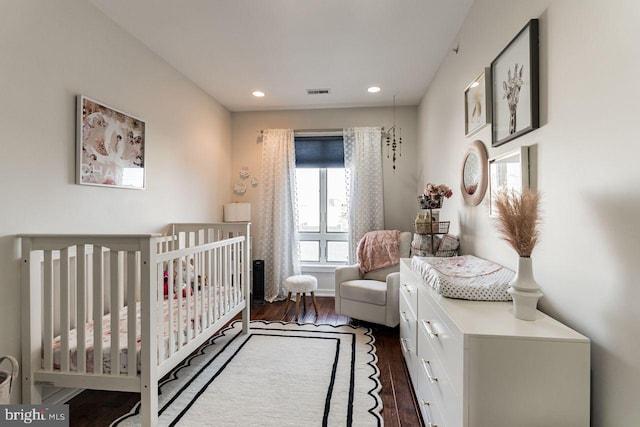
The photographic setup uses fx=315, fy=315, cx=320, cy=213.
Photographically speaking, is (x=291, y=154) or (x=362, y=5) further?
(x=291, y=154)

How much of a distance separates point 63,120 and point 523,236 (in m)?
2.51

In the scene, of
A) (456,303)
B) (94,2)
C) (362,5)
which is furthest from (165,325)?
(362,5)

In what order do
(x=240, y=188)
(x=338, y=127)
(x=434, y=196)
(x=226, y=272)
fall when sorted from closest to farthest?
(x=434, y=196) → (x=226, y=272) → (x=338, y=127) → (x=240, y=188)

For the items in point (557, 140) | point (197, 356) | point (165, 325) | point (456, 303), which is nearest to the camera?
point (557, 140)

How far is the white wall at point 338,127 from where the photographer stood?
4168mm

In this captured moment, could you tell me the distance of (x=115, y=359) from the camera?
1.63 meters

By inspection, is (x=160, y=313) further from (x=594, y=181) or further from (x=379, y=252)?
(x=379, y=252)

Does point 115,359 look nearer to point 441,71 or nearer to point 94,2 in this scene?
point 94,2

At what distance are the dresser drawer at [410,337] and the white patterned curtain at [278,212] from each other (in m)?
2.09

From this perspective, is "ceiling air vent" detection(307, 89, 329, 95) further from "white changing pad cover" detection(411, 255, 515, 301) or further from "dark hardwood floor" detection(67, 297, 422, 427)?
"dark hardwood floor" detection(67, 297, 422, 427)

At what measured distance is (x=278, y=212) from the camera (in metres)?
4.19

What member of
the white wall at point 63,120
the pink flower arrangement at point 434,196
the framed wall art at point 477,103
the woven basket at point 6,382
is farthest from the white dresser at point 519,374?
the white wall at point 63,120

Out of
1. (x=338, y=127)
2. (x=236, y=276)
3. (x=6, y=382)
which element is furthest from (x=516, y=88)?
(x=338, y=127)

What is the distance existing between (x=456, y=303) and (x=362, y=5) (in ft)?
6.46
